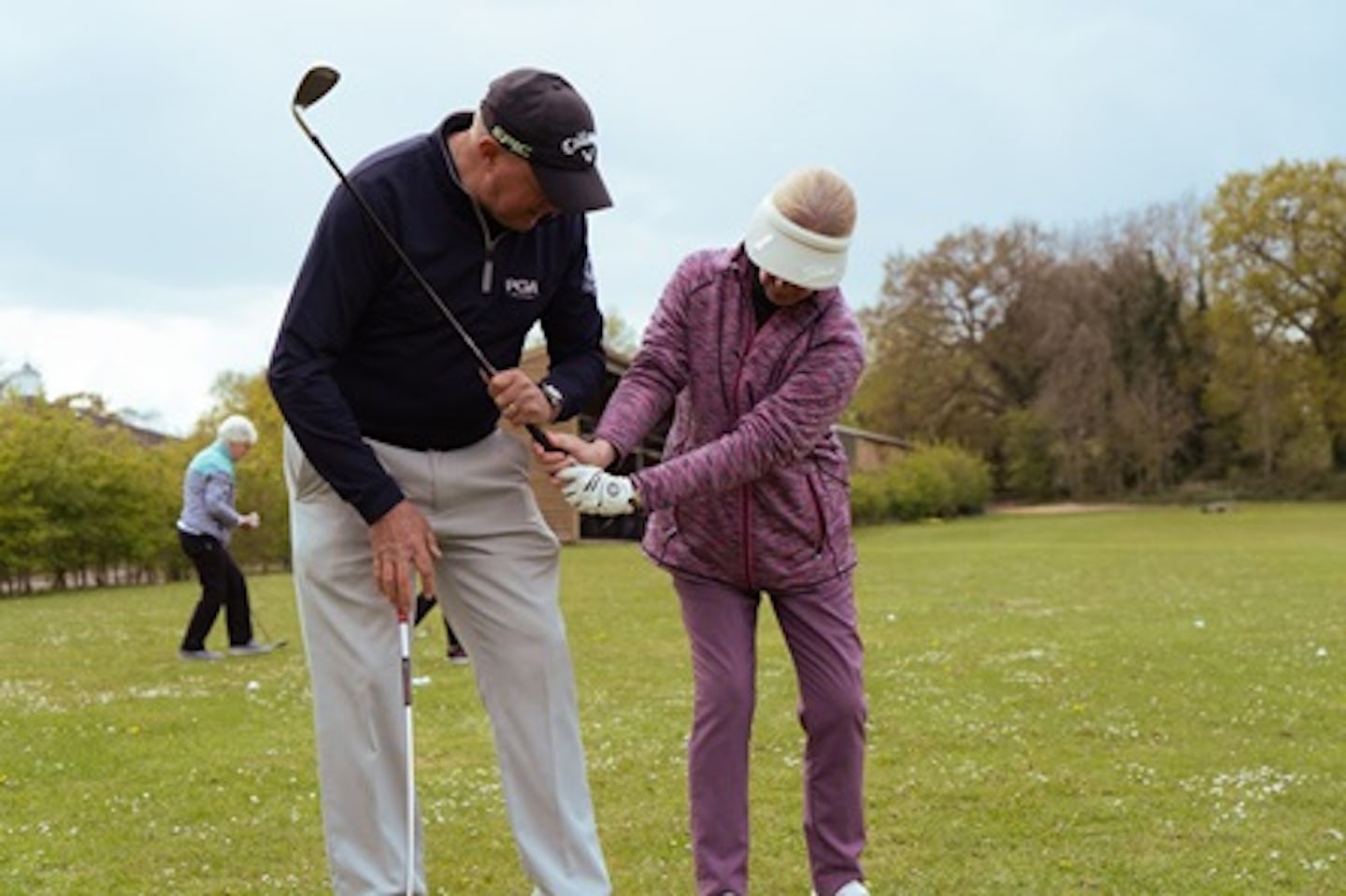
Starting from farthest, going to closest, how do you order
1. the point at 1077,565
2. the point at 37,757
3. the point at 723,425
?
the point at 1077,565
the point at 37,757
the point at 723,425

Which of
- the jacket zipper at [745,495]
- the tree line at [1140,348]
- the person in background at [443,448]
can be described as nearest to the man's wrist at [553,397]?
the person in background at [443,448]

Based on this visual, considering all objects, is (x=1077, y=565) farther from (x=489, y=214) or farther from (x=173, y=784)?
(x=489, y=214)

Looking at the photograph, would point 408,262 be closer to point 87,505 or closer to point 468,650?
point 468,650

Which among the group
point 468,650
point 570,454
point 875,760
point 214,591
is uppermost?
point 570,454

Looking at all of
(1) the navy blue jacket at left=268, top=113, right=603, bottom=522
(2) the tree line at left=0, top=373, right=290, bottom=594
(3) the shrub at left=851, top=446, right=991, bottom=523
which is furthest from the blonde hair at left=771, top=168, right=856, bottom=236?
(3) the shrub at left=851, top=446, right=991, bottom=523

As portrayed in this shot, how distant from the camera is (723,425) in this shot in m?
4.34

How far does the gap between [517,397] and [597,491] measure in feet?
1.11

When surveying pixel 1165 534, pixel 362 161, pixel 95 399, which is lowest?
pixel 1165 534

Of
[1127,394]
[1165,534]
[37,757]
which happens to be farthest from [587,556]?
[1127,394]

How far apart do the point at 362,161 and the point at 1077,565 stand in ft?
74.9

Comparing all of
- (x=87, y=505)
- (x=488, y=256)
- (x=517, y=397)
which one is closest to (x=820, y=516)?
(x=517, y=397)

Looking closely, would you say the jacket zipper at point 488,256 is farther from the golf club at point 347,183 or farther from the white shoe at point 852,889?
the white shoe at point 852,889

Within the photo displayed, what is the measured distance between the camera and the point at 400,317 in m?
3.73

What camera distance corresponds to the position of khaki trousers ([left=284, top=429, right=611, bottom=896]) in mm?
3883
